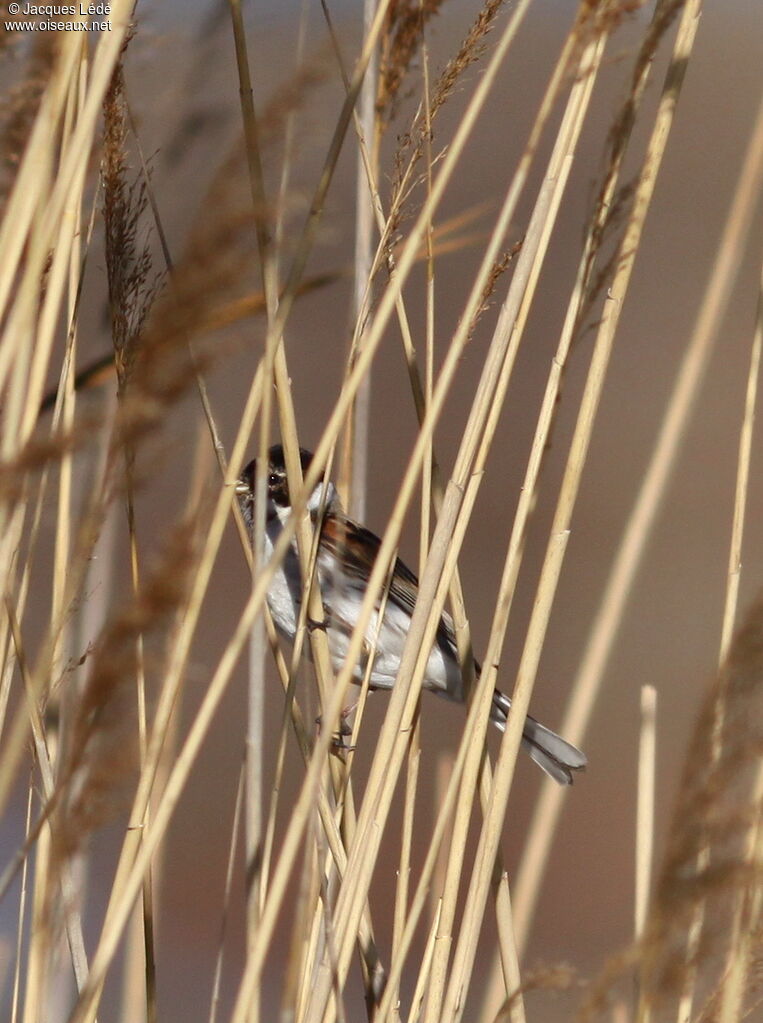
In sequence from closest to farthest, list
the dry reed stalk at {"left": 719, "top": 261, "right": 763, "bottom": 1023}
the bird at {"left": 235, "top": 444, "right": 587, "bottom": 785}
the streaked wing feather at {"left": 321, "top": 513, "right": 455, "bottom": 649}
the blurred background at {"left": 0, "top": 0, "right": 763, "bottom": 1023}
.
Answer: the dry reed stalk at {"left": 719, "top": 261, "right": 763, "bottom": 1023}
the bird at {"left": 235, "top": 444, "right": 587, "bottom": 785}
the streaked wing feather at {"left": 321, "top": 513, "right": 455, "bottom": 649}
the blurred background at {"left": 0, "top": 0, "right": 763, "bottom": 1023}

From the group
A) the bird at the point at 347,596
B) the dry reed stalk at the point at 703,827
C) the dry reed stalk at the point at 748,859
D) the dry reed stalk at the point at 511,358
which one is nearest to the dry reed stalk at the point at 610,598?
the dry reed stalk at the point at 511,358

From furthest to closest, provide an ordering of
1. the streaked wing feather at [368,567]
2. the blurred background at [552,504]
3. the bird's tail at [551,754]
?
the blurred background at [552,504]
the streaked wing feather at [368,567]
the bird's tail at [551,754]

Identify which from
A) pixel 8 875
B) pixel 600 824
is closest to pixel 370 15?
pixel 8 875

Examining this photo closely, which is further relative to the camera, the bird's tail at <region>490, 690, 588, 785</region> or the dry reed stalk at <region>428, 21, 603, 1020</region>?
the bird's tail at <region>490, 690, 588, 785</region>

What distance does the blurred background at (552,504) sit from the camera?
5414mm

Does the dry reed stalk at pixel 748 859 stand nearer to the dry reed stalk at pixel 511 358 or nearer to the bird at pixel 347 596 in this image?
the dry reed stalk at pixel 511 358

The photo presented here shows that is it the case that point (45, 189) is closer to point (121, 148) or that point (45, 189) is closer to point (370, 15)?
point (121, 148)

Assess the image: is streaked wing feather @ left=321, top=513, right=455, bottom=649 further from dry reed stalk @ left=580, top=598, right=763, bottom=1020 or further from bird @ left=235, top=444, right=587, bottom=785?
dry reed stalk @ left=580, top=598, right=763, bottom=1020

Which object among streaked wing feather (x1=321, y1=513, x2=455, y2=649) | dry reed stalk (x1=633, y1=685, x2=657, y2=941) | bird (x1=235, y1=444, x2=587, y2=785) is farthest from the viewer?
streaked wing feather (x1=321, y1=513, x2=455, y2=649)

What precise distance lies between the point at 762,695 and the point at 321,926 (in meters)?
0.87

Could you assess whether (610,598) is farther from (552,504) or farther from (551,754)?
(552,504)

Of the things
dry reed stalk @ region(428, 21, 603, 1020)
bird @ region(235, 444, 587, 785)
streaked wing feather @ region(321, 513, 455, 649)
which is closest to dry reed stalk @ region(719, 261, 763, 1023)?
dry reed stalk @ region(428, 21, 603, 1020)

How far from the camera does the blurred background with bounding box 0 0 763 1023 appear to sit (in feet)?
17.8

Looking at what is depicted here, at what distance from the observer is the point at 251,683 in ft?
5.58
